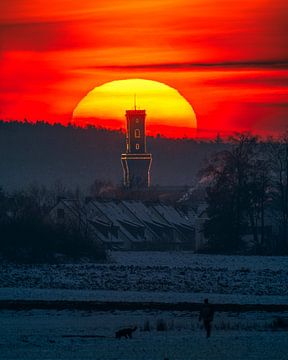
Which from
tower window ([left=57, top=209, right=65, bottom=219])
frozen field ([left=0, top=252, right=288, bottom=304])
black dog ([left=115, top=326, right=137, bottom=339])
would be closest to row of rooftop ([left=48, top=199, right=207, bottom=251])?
tower window ([left=57, top=209, right=65, bottom=219])

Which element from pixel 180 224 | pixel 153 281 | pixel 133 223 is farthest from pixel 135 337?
pixel 180 224

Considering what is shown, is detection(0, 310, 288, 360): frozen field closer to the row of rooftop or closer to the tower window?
the row of rooftop

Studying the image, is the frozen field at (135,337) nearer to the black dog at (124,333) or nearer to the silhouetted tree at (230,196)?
the black dog at (124,333)

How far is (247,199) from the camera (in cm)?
10838

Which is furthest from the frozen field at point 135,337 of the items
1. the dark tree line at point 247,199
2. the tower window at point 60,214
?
the tower window at point 60,214

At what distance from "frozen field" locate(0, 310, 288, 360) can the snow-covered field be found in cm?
3

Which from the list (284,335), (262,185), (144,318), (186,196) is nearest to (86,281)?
(144,318)

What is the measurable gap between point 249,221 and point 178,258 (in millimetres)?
17337

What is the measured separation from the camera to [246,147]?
111 m

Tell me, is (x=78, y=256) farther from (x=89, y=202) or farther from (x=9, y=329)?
(x=9, y=329)

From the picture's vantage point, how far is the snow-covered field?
3919cm

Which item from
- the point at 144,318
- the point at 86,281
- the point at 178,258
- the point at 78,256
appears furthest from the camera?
the point at 178,258

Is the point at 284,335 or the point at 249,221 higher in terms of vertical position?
the point at 249,221

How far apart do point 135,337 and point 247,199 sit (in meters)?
66.7
